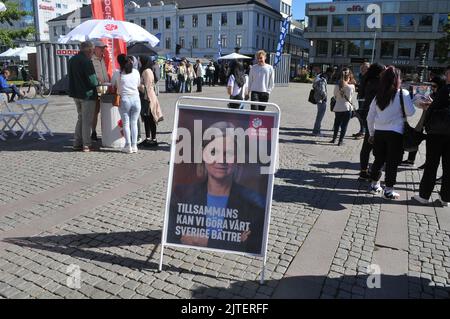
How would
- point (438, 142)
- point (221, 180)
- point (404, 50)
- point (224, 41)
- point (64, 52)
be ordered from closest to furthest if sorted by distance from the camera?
point (221, 180), point (438, 142), point (64, 52), point (404, 50), point (224, 41)

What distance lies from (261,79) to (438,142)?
444 cm

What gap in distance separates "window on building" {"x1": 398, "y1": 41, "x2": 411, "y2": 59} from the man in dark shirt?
65925 mm

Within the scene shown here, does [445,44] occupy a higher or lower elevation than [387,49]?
lower

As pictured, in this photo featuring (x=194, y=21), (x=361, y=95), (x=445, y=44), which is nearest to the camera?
(x=361, y=95)

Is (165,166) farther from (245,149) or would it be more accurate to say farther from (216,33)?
(216,33)

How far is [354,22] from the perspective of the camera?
6600 centimetres

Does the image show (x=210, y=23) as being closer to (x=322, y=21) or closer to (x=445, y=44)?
(x=322, y=21)

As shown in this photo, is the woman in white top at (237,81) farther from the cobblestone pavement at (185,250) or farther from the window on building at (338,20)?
the window on building at (338,20)

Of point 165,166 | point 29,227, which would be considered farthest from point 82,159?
point 29,227

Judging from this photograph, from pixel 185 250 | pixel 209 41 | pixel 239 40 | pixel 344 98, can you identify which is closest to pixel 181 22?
pixel 209 41

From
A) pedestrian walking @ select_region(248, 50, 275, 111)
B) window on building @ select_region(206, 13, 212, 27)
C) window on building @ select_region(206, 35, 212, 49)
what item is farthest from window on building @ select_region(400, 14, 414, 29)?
pedestrian walking @ select_region(248, 50, 275, 111)

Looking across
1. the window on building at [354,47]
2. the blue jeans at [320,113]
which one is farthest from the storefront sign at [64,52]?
the window on building at [354,47]

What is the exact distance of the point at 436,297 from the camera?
10.5ft

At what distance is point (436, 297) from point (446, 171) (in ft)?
8.51
